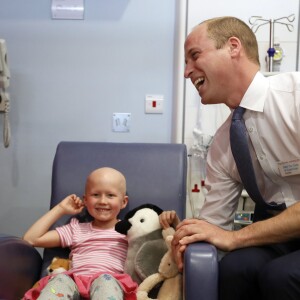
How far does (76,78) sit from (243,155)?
1386 mm

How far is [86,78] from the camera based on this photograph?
91.0 inches

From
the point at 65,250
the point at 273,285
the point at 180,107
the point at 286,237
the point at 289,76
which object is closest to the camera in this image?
the point at 273,285

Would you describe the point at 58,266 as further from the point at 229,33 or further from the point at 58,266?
the point at 229,33

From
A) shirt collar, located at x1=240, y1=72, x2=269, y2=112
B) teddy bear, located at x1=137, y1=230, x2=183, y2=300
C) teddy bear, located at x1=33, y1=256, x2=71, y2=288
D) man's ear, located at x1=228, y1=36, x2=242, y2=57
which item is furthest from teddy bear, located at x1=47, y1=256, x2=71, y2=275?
man's ear, located at x1=228, y1=36, x2=242, y2=57

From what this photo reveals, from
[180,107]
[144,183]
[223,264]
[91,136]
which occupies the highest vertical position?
[180,107]

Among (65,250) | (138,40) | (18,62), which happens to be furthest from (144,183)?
(18,62)

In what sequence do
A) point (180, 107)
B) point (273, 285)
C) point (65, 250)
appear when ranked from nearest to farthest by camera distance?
point (273, 285), point (65, 250), point (180, 107)

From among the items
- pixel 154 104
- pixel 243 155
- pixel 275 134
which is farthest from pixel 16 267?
pixel 154 104

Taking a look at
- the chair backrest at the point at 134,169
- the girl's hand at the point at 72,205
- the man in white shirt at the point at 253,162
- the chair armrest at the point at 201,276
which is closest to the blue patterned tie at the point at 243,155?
the man in white shirt at the point at 253,162

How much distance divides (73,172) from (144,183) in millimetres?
312

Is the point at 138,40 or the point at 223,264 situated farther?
the point at 138,40

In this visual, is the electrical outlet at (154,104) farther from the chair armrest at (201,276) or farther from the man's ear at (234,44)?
the chair armrest at (201,276)

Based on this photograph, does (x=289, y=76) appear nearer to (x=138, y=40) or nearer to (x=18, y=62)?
(x=138, y=40)

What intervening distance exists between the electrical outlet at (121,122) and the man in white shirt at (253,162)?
0.98 metres
